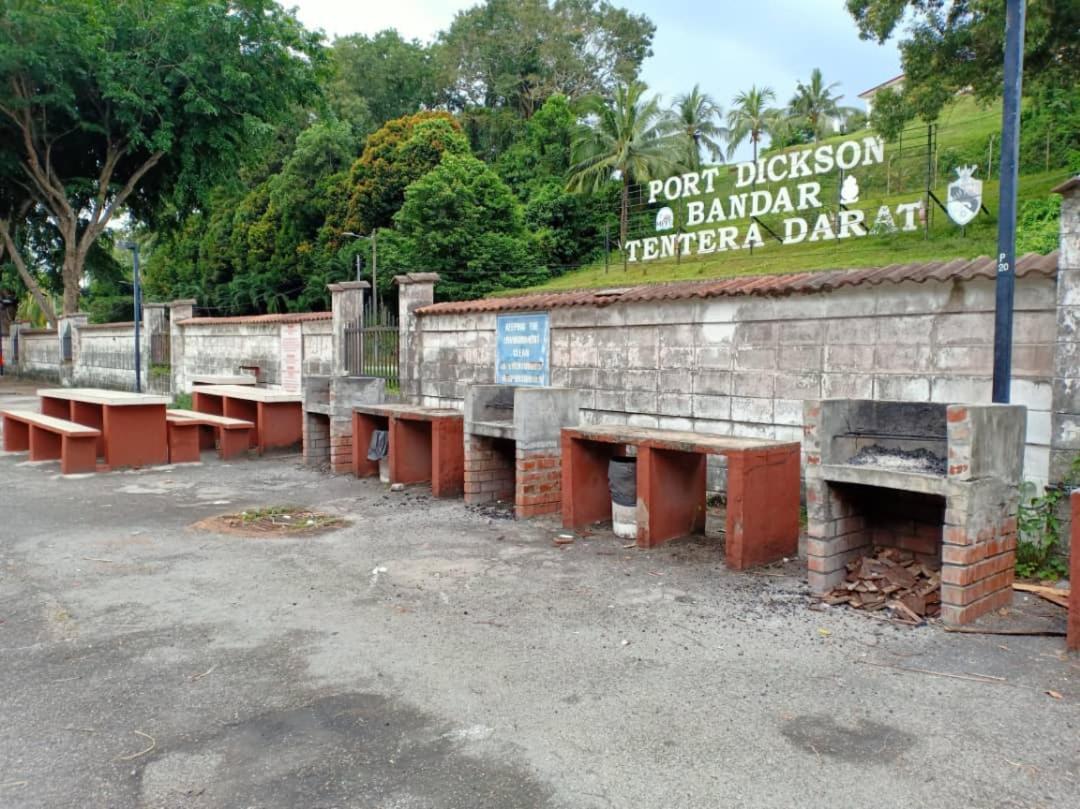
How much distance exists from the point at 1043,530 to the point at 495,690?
→ 168 inches

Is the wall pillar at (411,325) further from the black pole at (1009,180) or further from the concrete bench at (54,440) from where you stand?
the black pole at (1009,180)

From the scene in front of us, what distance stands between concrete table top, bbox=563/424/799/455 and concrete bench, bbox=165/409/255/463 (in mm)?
6885

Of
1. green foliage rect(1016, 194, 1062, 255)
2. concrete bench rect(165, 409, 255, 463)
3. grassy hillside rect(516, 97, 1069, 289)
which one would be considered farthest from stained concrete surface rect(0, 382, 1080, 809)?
grassy hillside rect(516, 97, 1069, 289)

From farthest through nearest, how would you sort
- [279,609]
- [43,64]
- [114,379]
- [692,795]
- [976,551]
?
[114,379], [43,64], [279,609], [976,551], [692,795]

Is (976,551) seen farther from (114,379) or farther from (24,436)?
(114,379)

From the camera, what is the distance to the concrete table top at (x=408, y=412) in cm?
912

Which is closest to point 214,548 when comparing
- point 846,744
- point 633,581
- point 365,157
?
point 633,581

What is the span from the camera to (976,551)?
479cm

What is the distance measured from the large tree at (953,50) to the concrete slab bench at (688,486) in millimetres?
11937

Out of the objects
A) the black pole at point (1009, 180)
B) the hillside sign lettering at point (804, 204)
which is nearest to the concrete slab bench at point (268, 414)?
the black pole at point (1009, 180)

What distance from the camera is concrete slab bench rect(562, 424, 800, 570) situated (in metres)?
5.98

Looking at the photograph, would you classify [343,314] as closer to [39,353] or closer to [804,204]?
[804,204]

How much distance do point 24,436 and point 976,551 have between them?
14.0 m

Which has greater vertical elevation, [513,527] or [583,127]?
[583,127]
